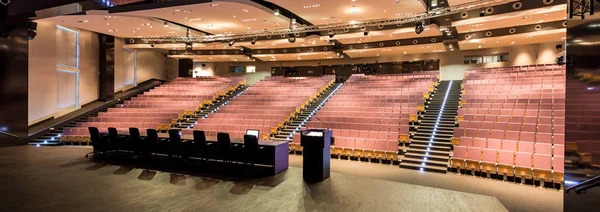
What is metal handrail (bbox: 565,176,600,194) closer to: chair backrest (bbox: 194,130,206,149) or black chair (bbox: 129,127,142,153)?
chair backrest (bbox: 194,130,206,149)

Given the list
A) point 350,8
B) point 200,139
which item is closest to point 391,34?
point 350,8

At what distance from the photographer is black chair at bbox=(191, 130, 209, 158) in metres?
5.23

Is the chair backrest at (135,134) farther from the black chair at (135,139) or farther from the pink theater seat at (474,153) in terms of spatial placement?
the pink theater seat at (474,153)

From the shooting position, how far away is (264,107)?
33.3 feet

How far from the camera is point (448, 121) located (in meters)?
7.73

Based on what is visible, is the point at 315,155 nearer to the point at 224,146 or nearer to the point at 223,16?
the point at 224,146

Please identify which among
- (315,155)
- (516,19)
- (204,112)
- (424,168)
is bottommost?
(424,168)

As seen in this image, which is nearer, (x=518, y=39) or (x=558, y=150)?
(x=558, y=150)

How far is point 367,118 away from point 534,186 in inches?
151

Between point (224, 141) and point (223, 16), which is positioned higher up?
point (223, 16)

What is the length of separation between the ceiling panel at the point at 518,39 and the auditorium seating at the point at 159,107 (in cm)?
1026

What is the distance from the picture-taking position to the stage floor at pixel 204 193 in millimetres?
3340

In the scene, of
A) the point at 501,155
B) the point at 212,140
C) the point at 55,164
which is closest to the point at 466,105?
the point at 501,155

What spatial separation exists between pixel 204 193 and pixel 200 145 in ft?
5.31
